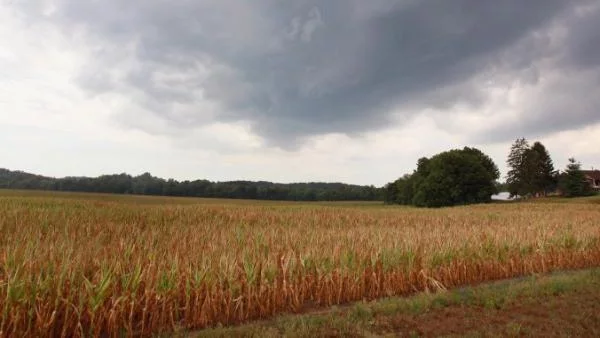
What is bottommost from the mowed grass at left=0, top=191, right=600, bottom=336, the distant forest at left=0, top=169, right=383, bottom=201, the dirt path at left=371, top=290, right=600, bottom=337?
the dirt path at left=371, top=290, right=600, bottom=337

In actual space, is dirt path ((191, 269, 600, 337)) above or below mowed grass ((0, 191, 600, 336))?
below

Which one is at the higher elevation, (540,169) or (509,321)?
(540,169)

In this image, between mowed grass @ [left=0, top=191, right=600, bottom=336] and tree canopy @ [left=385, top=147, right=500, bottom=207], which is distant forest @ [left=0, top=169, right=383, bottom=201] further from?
mowed grass @ [left=0, top=191, right=600, bottom=336]

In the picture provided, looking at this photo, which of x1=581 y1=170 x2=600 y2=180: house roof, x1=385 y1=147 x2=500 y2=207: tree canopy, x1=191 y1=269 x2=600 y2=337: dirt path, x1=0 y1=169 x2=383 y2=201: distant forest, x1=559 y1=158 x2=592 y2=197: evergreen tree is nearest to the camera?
x1=191 y1=269 x2=600 y2=337: dirt path

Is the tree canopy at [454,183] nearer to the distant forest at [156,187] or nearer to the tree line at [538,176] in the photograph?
the tree line at [538,176]

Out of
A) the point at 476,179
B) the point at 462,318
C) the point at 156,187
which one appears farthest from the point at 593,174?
the point at 462,318

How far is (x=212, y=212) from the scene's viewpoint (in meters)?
28.2

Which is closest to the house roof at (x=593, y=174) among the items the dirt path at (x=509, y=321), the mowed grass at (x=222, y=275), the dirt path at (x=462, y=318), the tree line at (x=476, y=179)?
the tree line at (x=476, y=179)

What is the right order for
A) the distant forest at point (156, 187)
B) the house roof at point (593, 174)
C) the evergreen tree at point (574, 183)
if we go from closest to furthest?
the evergreen tree at point (574, 183), the distant forest at point (156, 187), the house roof at point (593, 174)

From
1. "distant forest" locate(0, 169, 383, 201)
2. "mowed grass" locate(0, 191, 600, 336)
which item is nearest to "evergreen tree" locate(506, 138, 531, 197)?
"distant forest" locate(0, 169, 383, 201)

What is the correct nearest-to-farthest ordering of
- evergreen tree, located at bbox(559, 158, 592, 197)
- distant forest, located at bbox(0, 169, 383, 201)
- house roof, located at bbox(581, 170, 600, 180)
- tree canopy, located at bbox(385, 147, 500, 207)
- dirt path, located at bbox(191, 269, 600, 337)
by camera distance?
dirt path, located at bbox(191, 269, 600, 337), tree canopy, located at bbox(385, 147, 500, 207), evergreen tree, located at bbox(559, 158, 592, 197), distant forest, located at bbox(0, 169, 383, 201), house roof, located at bbox(581, 170, 600, 180)

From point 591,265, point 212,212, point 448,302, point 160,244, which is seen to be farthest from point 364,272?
point 212,212

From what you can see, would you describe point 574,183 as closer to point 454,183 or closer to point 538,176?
point 538,176

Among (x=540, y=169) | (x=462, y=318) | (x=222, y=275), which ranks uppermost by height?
(x=540, y=169)
